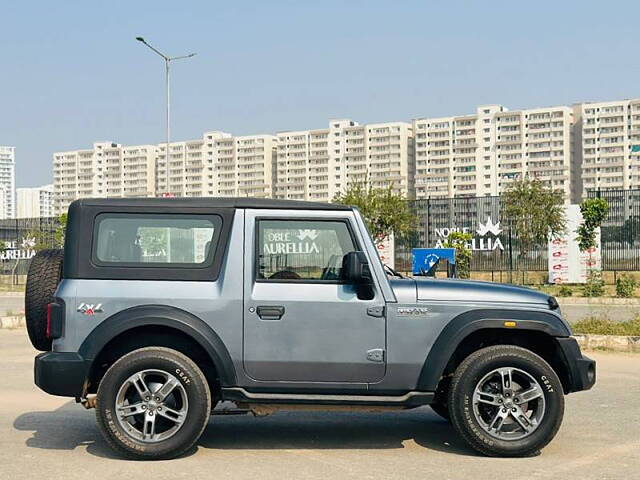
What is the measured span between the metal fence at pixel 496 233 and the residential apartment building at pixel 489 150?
11572cm

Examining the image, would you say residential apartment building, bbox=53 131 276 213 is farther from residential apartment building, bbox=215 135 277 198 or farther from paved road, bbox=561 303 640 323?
paved road, bbox=561 303 640 323

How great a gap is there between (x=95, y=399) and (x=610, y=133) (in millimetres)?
159233

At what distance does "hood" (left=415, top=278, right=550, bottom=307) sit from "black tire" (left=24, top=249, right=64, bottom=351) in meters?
2.93

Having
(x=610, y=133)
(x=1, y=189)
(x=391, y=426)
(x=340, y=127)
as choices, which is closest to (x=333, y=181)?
(x=340, y=127)

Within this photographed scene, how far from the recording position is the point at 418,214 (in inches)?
1730

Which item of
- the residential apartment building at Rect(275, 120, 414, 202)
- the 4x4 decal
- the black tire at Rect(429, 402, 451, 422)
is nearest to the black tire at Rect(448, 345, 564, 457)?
the black tire at Rect(429, 402, 451, 422)

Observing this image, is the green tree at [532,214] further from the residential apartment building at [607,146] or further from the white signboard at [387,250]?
the residential apartment building at [607,146]

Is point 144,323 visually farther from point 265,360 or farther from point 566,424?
point 566,424

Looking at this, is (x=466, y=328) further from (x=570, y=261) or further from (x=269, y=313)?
(x=570, y=261)

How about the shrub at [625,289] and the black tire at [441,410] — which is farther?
the shrub at [625,289]

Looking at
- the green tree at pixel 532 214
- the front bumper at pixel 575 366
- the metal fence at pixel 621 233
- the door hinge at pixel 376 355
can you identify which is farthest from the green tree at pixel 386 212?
the door hinge at pixel 376 355

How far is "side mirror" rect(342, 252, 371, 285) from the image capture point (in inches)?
252

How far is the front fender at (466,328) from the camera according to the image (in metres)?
6.49

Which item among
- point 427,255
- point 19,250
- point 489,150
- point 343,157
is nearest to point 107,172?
point 343,157
